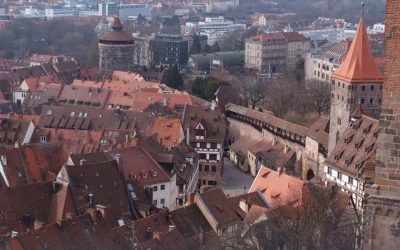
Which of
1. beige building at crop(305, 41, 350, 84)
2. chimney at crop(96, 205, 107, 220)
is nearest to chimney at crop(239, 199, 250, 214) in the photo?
chimney at crop(96, 205, 107, 220)

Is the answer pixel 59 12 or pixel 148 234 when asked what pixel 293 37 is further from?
pixel 59 12

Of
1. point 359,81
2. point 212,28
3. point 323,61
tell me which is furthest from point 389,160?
point 212,28

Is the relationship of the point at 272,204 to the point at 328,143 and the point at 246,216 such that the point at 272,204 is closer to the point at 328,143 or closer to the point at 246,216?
the point at 246,216

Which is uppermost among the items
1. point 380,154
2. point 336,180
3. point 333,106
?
point 380,154

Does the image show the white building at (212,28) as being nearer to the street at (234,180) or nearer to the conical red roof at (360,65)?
the street at (234,180)

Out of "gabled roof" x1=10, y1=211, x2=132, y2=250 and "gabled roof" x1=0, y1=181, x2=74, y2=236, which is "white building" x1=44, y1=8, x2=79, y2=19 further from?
"gabled roof" x1=10, y1=211, x2=132, y2=250

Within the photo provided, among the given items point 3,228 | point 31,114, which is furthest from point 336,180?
point 31,114

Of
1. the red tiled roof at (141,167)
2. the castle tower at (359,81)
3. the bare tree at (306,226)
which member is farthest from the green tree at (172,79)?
the bare tree at (306,226)
